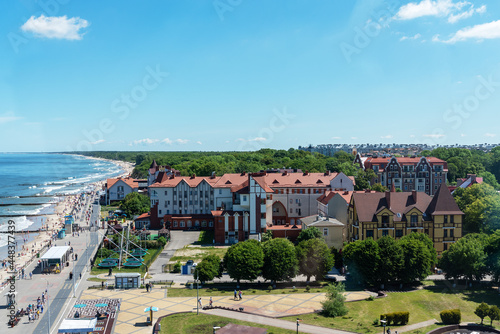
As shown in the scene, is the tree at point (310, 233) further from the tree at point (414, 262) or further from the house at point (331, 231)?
the tree at point (414, 262)

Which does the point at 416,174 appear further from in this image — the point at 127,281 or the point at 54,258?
the point at 54,258

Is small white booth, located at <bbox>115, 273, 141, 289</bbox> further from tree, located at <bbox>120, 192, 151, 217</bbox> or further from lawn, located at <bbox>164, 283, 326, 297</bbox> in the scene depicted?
tree, located at <bbox>120, 192, 151, 217</bbox>

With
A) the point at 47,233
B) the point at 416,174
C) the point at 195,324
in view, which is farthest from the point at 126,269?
the point at 416,174

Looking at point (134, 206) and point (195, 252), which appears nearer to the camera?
point (195, 252)

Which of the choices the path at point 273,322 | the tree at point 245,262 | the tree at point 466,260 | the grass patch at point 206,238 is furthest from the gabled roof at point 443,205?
the grass patch at point 206,238

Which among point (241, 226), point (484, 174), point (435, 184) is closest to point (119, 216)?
point (241, 226)

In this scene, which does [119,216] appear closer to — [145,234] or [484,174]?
[145,234]

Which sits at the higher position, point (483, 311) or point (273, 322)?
point (483, 311)

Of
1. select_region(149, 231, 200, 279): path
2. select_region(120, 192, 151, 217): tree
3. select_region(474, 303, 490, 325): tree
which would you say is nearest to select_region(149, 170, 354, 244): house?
select_region(149, 231, 200, 279): path
